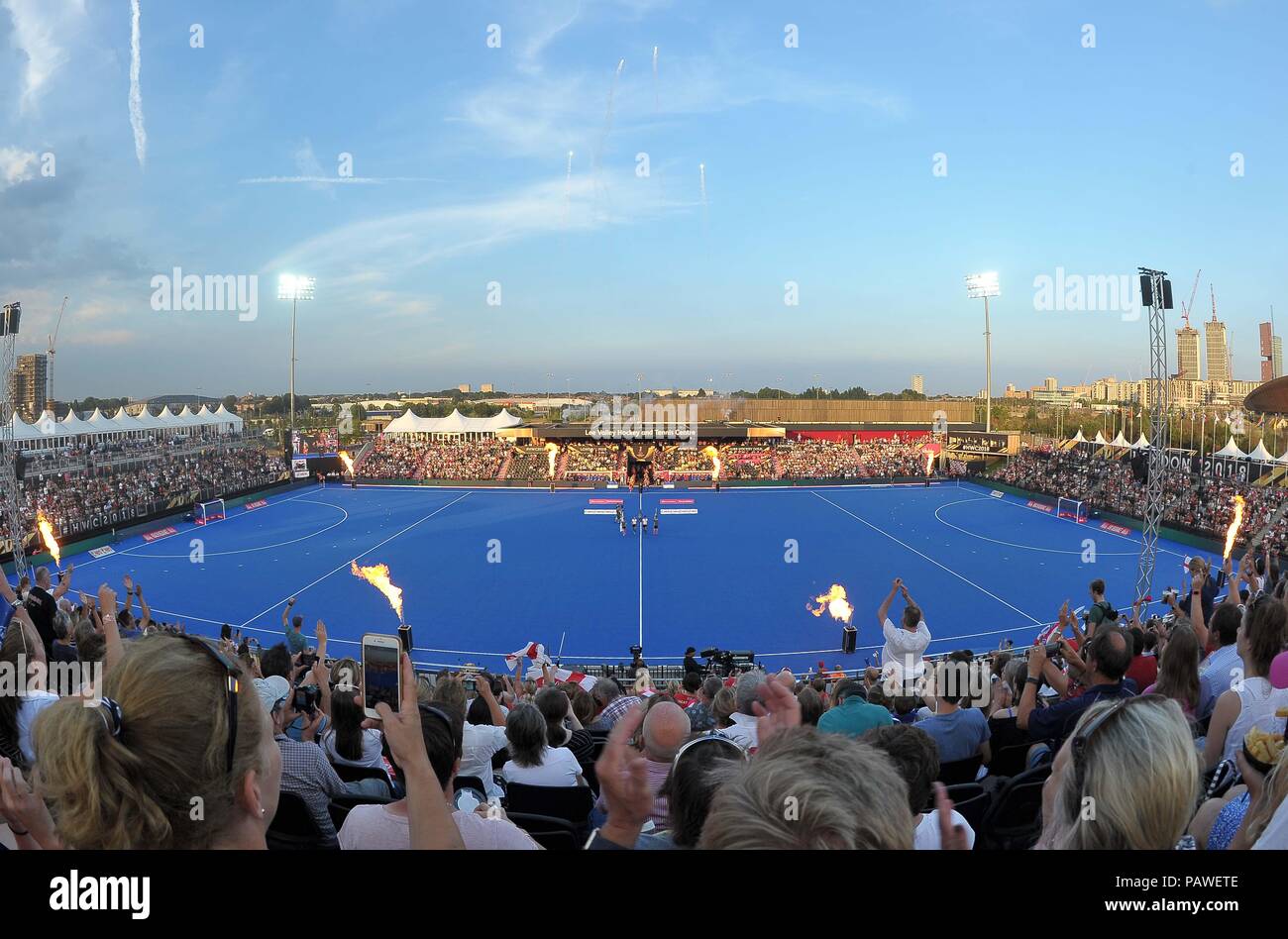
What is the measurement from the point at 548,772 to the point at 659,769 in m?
1.22

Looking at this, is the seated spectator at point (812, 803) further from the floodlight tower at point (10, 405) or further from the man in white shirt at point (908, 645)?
the floodlight tower at point (10, 405)

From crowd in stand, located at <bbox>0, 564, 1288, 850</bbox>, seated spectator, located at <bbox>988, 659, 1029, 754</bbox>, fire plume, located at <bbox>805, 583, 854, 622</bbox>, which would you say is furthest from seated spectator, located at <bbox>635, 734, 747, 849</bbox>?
fire plume, located at <bbox>805, 583, 854, 622</bbox>

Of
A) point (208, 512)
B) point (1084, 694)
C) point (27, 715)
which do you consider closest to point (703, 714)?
point (1084, 694)

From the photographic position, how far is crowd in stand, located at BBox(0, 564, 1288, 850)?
175 cm

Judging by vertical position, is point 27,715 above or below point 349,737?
above

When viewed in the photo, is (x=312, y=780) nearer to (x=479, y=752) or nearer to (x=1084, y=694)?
(x=479, y=752)

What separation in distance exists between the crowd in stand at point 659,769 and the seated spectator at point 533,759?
13 mm

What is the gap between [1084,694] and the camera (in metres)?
5.37

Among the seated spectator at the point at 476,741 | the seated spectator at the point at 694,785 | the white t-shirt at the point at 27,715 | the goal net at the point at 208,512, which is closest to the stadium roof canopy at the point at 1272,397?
the seated spectator at the point at 476,741

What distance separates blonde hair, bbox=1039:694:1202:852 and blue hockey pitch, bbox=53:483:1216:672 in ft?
61.5

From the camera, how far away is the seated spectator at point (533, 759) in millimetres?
4801

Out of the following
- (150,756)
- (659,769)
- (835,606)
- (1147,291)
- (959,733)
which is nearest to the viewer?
(150,756)
